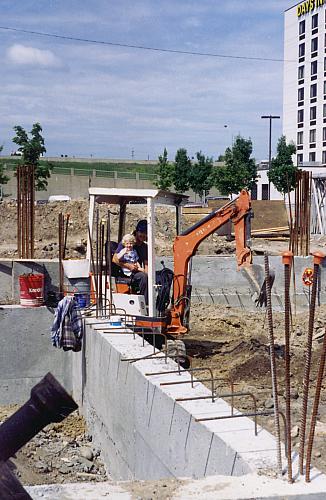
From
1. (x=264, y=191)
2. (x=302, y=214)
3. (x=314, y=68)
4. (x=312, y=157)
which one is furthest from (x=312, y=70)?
(x=302, y=214)

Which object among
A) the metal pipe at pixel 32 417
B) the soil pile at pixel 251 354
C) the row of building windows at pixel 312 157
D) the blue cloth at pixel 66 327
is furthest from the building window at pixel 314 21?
the metal pipe at pixel 32 417

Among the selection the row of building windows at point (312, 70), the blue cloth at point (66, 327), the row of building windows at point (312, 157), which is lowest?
the blue cloth at point (66, 327)

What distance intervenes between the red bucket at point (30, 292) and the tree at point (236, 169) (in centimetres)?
3322

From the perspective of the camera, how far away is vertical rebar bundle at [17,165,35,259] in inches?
521

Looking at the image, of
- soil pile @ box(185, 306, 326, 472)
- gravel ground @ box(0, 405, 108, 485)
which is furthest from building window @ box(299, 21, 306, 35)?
gravel ground @ box(0, 405, 108, 485)

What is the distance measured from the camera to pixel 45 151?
36188 millimetres

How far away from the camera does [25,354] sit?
1116 cm

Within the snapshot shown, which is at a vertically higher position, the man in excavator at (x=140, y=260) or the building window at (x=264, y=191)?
the building window at (x=264, y=191)

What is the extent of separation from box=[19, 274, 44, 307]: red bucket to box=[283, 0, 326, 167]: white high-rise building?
50127mm

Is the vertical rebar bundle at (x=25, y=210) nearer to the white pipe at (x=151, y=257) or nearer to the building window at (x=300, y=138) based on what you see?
the white pipe at (x=151, y=257)

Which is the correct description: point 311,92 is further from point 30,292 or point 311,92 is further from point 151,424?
point 151,424

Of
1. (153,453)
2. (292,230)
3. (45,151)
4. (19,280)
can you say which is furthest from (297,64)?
(153,453)

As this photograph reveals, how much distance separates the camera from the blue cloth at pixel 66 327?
9648 millimetres

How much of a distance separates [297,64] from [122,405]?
60239 mm
